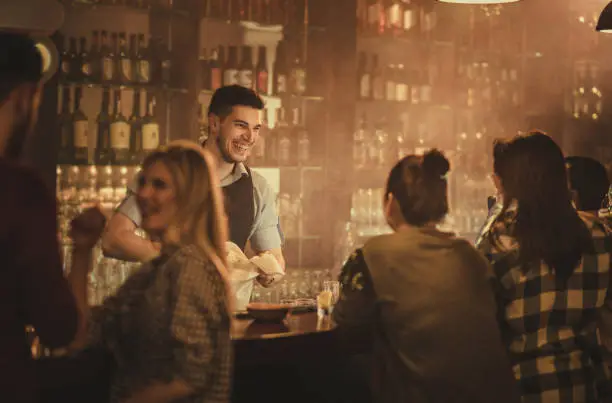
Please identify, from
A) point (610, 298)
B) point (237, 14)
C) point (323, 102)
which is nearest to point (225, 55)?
point (237, 14)

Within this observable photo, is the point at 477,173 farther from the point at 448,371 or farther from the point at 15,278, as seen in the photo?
the point at 15,278

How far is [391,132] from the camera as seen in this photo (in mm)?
6129

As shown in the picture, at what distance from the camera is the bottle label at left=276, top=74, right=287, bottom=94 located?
5609 millimetres

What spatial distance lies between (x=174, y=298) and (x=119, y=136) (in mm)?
3253

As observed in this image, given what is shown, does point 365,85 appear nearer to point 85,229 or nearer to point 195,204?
point 195,204

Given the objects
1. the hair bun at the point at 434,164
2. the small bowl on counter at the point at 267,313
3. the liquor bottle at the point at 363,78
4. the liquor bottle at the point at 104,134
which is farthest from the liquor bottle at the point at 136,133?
the hair bun at the point at 434,164

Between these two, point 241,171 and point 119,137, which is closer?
point 241,171

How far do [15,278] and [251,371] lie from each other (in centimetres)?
139

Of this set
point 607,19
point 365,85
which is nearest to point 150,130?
point 365,85

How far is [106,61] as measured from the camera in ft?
16.2

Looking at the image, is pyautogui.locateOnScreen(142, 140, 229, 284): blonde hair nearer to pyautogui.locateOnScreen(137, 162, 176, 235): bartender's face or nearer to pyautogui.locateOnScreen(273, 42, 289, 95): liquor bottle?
pyautogui.locateOnScreen(137, 162, 176, 235): bartender's face

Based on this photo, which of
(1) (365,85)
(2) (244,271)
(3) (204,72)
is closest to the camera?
(2) (244,271)

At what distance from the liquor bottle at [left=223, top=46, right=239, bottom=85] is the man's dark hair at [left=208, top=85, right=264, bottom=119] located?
1241 mm

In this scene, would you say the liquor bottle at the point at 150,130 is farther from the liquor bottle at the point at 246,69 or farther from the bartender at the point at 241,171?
the bartender at the point at 241,171
